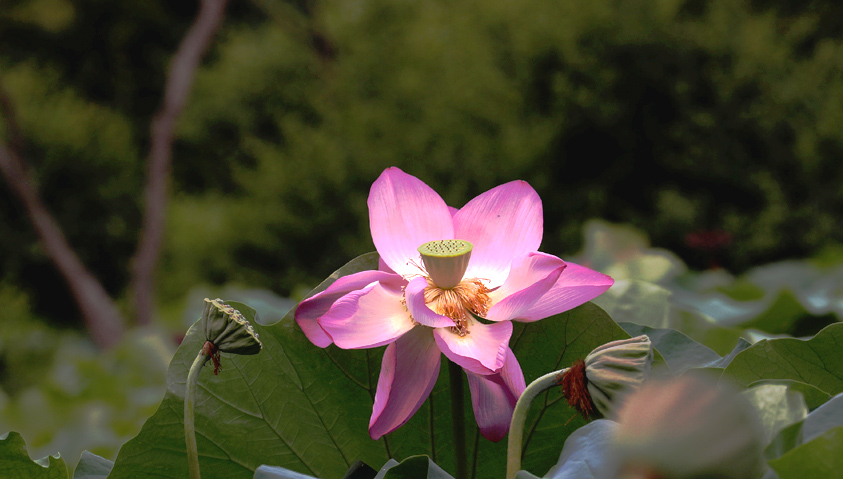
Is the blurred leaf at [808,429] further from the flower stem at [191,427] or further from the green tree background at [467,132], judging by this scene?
the green tree background at [467,132]

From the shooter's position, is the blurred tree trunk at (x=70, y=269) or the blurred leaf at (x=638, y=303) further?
the blurred tree trunk at (x=70, y=269)

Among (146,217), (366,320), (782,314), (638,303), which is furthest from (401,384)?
(146,217)

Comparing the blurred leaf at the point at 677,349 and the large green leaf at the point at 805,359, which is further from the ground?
the blurred leaf at the point at 677,349

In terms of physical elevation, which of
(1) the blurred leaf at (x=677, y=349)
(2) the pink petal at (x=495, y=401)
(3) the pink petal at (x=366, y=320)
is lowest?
(1) the blurred leaf at (x=677, y=349)

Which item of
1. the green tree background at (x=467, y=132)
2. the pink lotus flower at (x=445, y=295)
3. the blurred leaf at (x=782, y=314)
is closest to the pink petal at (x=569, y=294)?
the pink lotus flower at (x=445, y=295)

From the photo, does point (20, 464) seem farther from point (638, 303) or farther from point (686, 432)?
point (638, 303)

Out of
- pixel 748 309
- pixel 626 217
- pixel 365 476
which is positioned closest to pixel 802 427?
pixel 365 476

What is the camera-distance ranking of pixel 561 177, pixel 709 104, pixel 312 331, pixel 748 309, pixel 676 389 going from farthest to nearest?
pixel 561 177 < pixel 709 104 < pixel 748 309 < pixel 312 331 < pixel 676 389

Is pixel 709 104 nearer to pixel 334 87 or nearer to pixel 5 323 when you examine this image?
pixel 334 87
